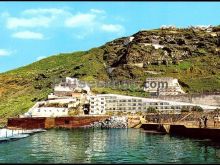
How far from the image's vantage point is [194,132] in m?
91.2

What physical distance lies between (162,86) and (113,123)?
157ft

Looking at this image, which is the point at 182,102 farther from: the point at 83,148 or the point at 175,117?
the point at 83,148

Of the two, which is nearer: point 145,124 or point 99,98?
point 145,124

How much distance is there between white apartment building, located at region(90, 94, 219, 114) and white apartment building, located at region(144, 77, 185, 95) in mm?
26720

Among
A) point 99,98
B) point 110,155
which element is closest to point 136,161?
point 110,155

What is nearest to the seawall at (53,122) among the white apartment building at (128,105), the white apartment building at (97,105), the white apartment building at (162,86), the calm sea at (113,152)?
the white apartment building at (97,105)

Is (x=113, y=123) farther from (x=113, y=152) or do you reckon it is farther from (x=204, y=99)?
(x=113, y=152)

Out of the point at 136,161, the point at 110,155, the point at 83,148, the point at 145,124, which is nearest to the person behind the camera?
the point at 136,161

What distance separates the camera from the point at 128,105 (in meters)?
140

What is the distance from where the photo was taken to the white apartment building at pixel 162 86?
167625 millimetres

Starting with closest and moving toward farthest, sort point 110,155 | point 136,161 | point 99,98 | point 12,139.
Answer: point 136,161 → point 110,155 → point 12,139 → point 99,98

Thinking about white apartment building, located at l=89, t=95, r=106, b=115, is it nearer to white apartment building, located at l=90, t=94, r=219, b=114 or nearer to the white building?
white apartment building, located at l=90, t=94, r=219, b=114

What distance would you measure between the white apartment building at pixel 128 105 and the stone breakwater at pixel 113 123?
1003 centimetres

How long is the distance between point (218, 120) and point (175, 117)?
1518 cm
